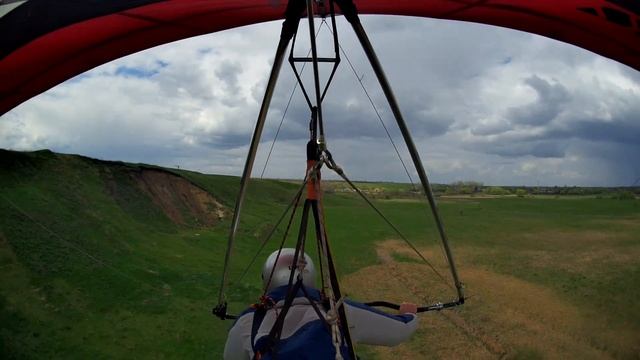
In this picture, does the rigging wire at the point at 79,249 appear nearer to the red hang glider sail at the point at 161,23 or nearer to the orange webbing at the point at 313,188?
the red hang glider sail at the point at 161,23

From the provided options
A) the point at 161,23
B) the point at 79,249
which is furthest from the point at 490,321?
the point at 79,249

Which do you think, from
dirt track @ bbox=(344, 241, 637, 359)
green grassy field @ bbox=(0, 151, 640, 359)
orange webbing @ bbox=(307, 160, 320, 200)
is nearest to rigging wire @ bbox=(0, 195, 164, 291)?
green grassy field @ bbox=(0, 151, 640, 359)

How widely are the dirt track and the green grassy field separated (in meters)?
0.04

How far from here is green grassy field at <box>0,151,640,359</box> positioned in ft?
31.9

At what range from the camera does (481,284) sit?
49.5 feet

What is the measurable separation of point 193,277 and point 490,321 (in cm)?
811

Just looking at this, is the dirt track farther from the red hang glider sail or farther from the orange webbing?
the orange webbing

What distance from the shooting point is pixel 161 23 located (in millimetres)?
7973

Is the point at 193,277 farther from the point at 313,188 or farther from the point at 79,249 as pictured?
the point at 313,188

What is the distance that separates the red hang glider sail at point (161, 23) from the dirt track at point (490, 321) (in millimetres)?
5688

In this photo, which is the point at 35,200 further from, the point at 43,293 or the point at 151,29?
the point at 151,29

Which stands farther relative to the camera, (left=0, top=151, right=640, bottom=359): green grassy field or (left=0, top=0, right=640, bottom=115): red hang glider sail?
(left=0, top=151, right=640, bottom=359): green grassy field

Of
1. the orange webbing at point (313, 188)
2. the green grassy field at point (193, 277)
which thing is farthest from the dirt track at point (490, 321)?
the orange webbing at point (313, 188)

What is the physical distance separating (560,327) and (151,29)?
10548 mm
